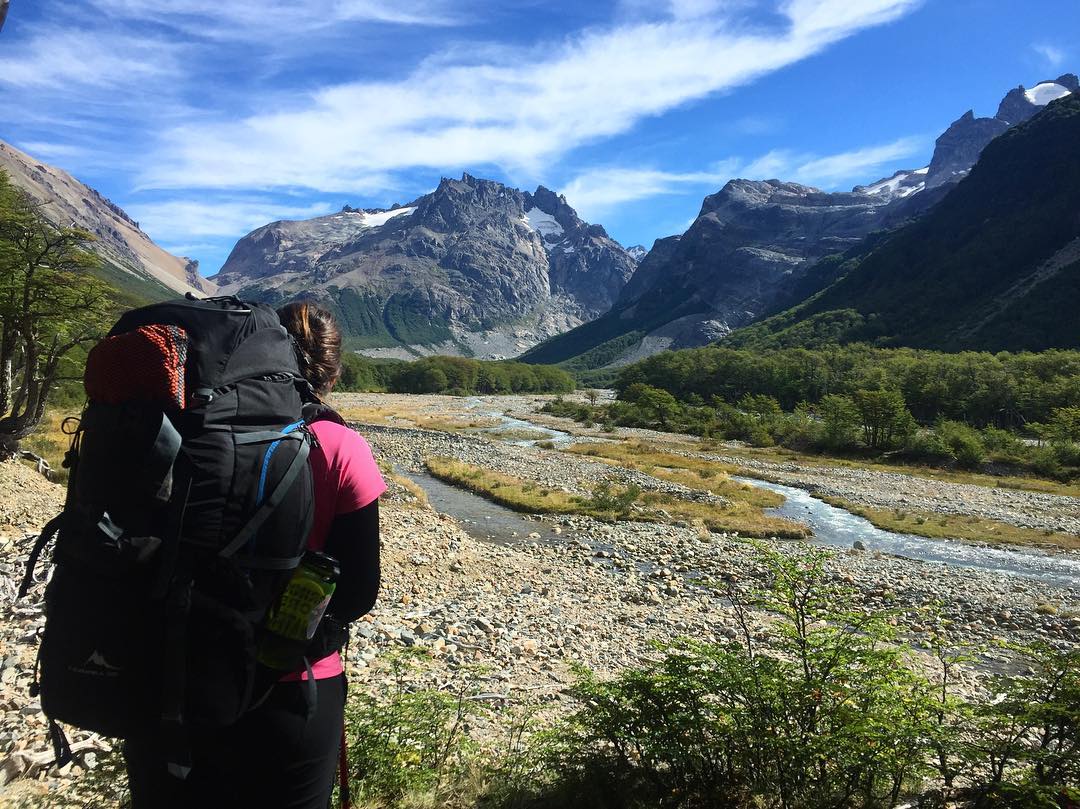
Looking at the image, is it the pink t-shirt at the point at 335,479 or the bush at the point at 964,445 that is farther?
the bush at the point at 964,445

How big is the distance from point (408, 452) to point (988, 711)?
4119cm

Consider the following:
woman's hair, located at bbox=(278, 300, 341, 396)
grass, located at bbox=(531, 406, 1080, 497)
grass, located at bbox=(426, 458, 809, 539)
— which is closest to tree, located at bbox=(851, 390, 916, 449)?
grass, located at bbox=(531, 406, 1080, 497)

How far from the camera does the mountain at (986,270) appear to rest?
389ft

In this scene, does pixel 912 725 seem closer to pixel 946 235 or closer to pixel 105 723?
pixel 105 723

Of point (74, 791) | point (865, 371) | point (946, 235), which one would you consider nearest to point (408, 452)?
point (74, 791)

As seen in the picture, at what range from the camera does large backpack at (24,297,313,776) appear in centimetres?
185

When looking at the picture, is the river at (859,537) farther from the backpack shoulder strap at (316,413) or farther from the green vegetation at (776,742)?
the backpack shoulder strap at (316,413)

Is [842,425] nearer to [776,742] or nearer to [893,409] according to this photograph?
[893,409]

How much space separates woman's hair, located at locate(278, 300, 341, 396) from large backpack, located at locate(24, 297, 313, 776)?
54 centimetres

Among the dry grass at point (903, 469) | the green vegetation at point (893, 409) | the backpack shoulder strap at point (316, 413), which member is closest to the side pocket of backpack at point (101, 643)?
the backpack shoulder strap at point (316, 413)

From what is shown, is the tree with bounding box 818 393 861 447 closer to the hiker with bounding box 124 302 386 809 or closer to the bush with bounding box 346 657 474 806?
the bush with bounding box 346 657 474 806

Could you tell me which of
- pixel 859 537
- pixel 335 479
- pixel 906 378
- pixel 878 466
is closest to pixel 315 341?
pixel 335 479

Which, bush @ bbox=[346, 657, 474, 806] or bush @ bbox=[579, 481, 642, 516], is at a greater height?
bush @ bbox=[346, 657, 474, 806]

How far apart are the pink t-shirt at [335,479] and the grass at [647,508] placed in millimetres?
23645
